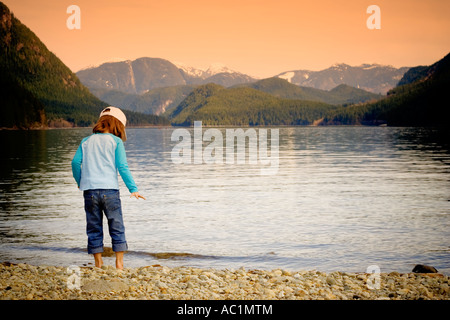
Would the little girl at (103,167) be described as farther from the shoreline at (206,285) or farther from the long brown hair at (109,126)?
Result: the shoreline at (206,285)

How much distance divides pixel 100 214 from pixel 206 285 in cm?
290

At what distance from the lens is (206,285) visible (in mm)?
11789

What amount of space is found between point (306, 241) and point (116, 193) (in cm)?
937

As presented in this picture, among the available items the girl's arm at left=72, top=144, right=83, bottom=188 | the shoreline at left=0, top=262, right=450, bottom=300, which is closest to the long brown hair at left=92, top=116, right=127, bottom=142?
the girl's arm at left=72, top=144, right=83, bottom=188

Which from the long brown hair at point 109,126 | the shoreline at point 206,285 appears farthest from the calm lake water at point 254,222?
the long brown hair at point 109,126

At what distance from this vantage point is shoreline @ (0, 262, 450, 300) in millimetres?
10820

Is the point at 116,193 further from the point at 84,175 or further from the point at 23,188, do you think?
the point at 23,188

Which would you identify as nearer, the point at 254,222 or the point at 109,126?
the point at 109,126

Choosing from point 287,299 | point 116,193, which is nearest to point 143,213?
point 116,193

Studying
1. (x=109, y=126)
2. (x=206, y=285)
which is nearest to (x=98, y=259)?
(x=206, y=285)

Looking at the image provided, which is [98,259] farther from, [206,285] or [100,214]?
[206,285]

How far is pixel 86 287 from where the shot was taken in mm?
11047

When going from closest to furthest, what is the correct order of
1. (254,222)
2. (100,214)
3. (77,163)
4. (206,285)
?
(77,163) → (206,285) → (100,214) → (254,222)
